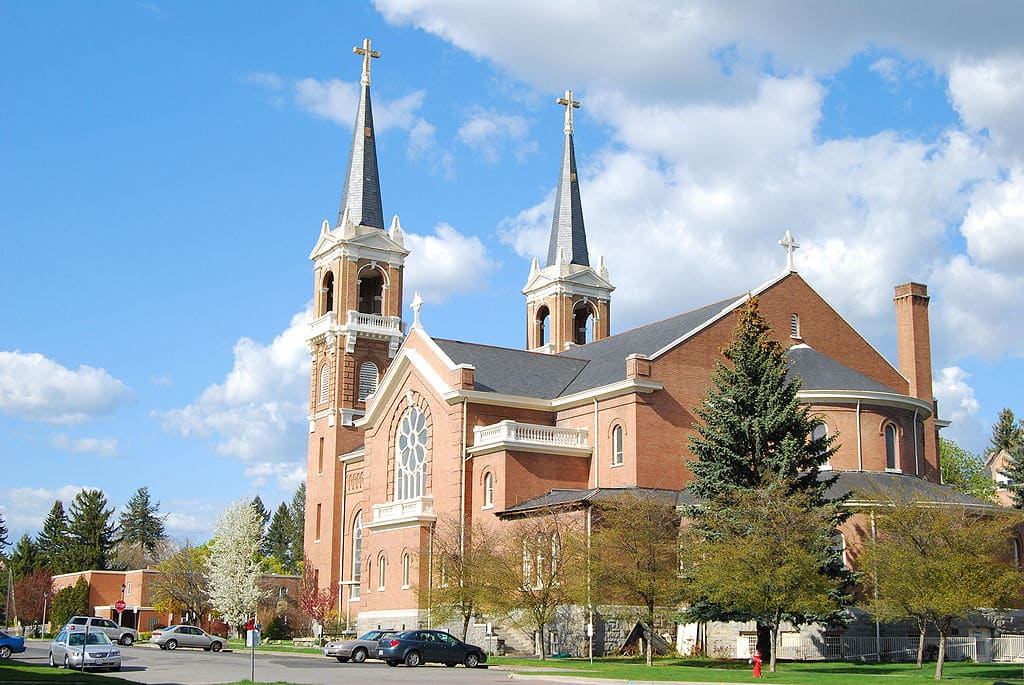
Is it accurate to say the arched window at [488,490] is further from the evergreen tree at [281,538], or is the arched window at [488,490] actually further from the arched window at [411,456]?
the evergreen tree at [281,538]

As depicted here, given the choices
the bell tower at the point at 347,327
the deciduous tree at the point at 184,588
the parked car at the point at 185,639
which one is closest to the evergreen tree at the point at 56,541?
the deciduous tree at the point at 184,588

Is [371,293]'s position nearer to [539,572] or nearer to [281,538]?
[539,572]

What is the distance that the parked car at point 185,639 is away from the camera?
192 ft

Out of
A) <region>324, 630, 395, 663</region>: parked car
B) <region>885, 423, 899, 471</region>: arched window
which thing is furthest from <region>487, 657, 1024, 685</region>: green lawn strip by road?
<region>885, 423, 899, 471</region>: arched window

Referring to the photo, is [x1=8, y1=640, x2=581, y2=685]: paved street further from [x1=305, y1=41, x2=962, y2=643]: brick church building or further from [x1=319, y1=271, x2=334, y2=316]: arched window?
[x1=319, y1=271, x2=334, y2=316]: arched window

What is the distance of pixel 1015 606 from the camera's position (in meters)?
49.0

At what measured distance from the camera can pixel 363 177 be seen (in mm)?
81250

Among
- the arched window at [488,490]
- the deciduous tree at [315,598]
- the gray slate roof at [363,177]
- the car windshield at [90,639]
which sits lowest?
the car windshield at [90,639]

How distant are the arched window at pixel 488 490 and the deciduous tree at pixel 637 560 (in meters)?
11.0

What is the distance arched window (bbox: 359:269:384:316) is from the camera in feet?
266

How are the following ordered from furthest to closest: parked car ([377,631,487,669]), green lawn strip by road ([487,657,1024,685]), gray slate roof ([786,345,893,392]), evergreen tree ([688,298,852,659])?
gray slate roof ([786,345,893,392])
evergreen tree ([688,298,852,659])
parked car ([377,631,487,669])
green lawn strip by road ([487,657,1024,685])

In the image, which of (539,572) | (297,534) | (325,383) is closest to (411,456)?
(539,572)

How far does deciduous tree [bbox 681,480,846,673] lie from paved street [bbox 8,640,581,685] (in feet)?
25.7

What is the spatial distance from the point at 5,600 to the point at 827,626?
8404 cm
